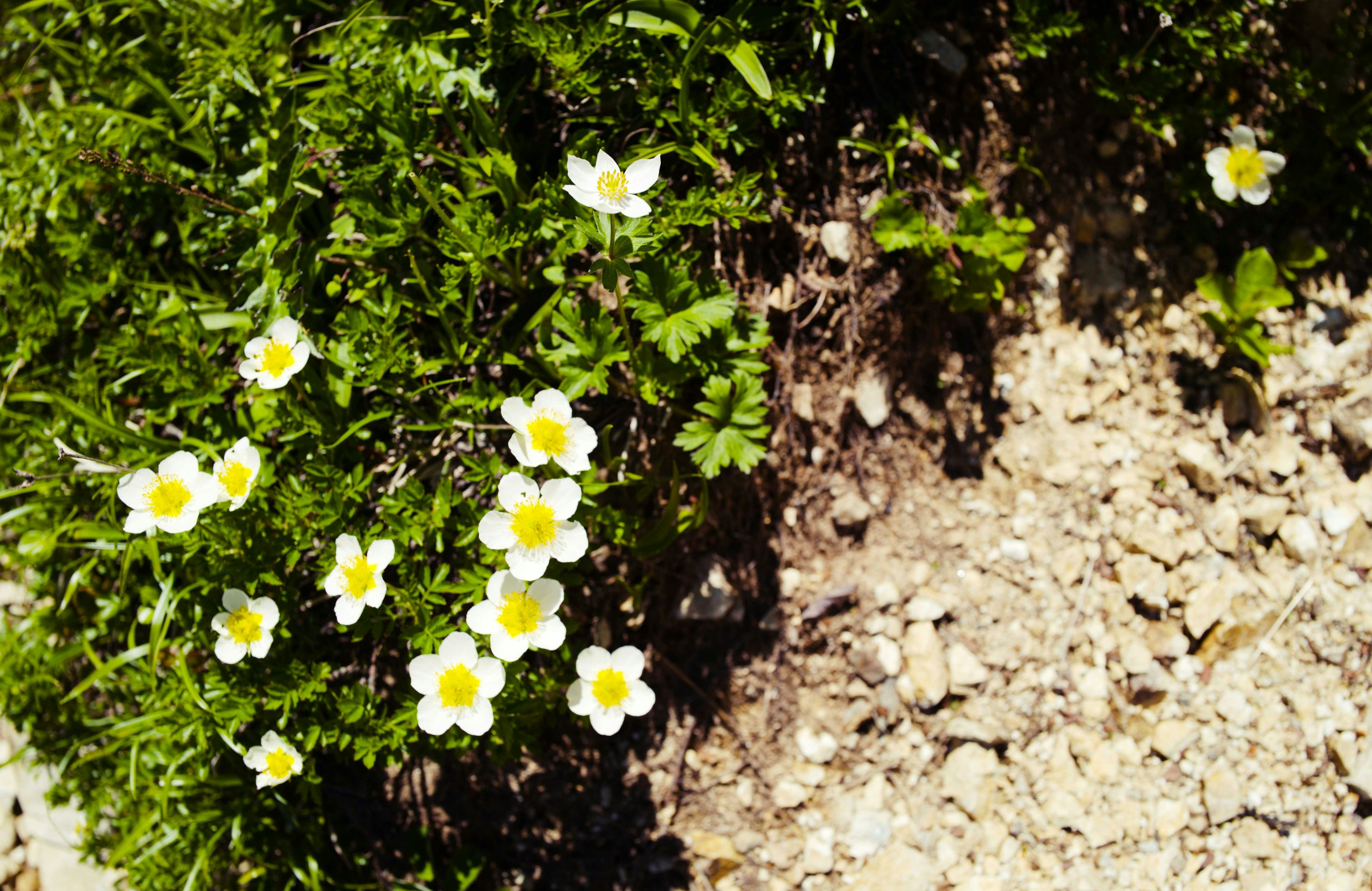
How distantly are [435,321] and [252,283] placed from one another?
54cm

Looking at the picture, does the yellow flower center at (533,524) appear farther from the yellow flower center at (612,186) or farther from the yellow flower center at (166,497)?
the yellow flower center at (166,497)

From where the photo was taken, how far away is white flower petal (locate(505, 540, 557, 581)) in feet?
6.45

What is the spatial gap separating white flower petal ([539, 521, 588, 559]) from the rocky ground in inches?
40.5

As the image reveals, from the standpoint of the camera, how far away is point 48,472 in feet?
8.87

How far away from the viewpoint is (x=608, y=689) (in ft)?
7.25

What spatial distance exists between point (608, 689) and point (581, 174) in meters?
1.30

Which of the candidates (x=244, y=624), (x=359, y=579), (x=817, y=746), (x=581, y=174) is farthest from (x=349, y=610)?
(x=817, y=746)

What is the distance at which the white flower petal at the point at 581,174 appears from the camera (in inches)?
73.7

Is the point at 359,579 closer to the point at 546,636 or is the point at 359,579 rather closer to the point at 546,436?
the point at 546,636

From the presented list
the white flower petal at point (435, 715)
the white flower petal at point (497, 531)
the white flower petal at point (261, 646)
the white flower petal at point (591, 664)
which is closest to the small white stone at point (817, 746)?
the white flower petal at point (591, 664)

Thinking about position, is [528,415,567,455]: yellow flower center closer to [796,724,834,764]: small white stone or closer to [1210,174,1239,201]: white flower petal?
[796,724,834,764]: small white stone

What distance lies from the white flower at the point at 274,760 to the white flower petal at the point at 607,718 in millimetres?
813

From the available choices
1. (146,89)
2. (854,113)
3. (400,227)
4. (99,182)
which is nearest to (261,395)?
(400,227)

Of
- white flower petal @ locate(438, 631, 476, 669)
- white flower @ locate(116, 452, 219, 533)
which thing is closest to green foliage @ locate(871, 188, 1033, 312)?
white flower petal @ locate(438, 631, 476, 669)
